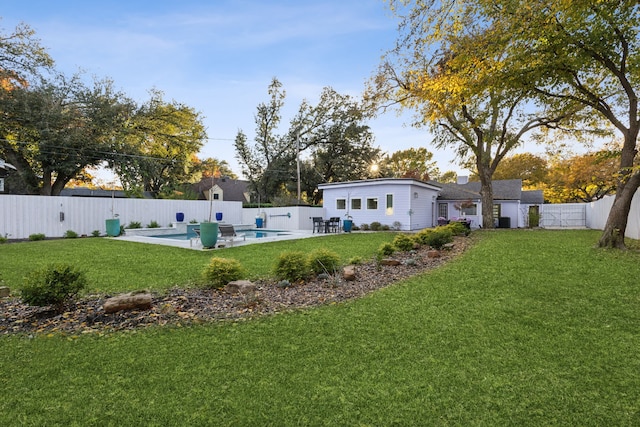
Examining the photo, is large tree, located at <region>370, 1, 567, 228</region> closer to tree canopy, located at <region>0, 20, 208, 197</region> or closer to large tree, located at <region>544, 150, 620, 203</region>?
large tree, located at <region>544, 150, 620, 203</region>

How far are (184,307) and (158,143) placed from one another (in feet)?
83.5

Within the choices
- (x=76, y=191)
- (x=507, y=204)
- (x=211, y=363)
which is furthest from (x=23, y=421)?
(x=76, y=191)

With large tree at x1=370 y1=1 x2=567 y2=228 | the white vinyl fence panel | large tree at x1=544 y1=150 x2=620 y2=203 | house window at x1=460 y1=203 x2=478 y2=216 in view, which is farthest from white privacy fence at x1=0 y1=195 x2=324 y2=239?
large tree at x1=544 y1=150 x2=620 y2=203

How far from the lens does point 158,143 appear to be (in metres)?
26.1

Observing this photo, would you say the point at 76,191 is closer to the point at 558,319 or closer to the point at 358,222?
the point at 358,222

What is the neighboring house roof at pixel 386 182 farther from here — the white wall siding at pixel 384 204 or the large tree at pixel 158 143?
the large tree at pixel 158 143

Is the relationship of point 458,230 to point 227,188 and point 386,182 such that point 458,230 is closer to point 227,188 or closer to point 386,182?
point 386,182

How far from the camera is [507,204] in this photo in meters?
22.4

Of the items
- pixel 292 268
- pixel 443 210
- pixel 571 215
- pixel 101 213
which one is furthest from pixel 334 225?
pixel 571 215

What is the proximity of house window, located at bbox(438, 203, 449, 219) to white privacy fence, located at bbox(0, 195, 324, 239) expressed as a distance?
8308 mm

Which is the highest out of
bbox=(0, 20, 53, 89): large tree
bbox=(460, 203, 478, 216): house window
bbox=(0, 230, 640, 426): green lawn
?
bbox=(0, 20, 53, 89): large tree

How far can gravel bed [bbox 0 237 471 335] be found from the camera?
3.64 meters

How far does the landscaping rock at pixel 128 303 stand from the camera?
12.9ft

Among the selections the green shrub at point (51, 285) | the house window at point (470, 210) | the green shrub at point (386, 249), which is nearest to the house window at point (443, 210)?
the house window at point (470, 210)
